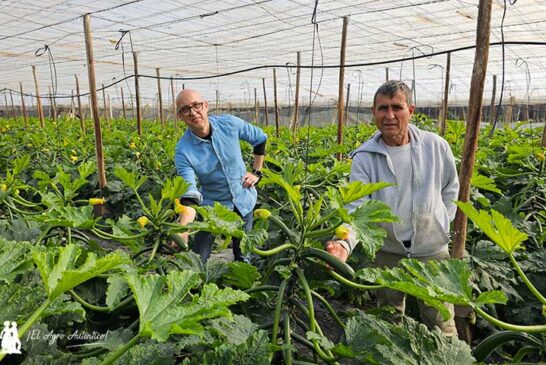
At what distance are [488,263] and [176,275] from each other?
2028mm

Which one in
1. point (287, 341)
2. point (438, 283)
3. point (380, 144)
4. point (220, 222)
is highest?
point (380, 144)

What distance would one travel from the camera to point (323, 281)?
5.42 ft

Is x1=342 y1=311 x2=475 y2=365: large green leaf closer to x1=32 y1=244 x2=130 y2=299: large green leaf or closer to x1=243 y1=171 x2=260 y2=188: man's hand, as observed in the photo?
x1=32 y1=244 x2=130 y2=299: large green leaf

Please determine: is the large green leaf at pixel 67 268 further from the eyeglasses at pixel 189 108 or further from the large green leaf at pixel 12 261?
the eyeglasses at pixel 189 108

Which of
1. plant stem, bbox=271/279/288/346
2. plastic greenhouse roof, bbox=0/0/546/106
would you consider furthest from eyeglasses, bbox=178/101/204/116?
plant stem, bbox=271/279/288/346

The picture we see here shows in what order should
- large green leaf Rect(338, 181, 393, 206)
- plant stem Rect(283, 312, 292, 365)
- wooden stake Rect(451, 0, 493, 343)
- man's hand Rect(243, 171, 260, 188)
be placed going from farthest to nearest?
man's hand Rect(243, 171, 260, 188), wooden stake Rect(451, 0, 493, 343), large green leaf Rect(338, 181, 393, 206), plant stem Rect(283, 312, 292, 365)

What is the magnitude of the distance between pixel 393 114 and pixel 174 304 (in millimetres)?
1494

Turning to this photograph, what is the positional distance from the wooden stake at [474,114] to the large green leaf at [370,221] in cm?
93

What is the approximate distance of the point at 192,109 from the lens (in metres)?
2.78

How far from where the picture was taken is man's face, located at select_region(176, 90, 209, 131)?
9.04 feet

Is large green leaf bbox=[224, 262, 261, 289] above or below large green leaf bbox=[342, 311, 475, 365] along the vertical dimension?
above

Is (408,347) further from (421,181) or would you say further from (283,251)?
(421,181)

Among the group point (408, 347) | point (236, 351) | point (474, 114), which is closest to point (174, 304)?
point (236, 351)

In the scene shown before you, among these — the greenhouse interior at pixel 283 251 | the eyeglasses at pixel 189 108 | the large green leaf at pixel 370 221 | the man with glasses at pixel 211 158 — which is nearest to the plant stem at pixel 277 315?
the greenhouse interior at pixel 283 251
